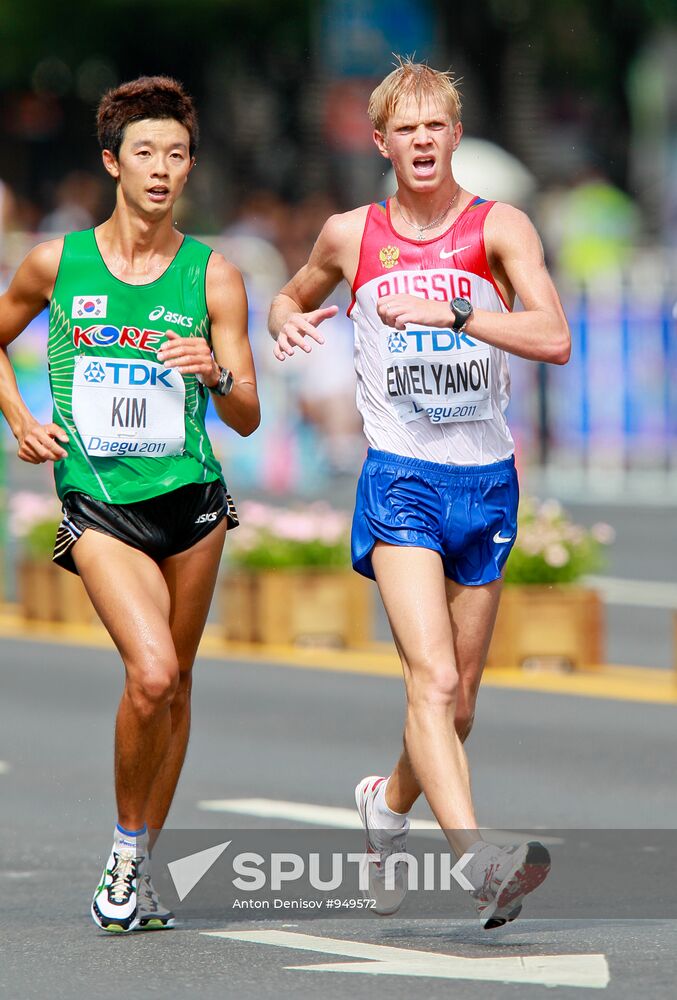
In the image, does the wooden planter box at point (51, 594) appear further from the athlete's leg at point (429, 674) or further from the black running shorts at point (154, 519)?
the athlete's leg at point (429, 674)

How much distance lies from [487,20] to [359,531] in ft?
97.5

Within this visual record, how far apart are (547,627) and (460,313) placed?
20.1 ft

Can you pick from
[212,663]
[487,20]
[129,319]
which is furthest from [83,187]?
[129,319]

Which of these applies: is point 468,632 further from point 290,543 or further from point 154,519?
point 290,543

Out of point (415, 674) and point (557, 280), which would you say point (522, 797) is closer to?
point (415, 674)

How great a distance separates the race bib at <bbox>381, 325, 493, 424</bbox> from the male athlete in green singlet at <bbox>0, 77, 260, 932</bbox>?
42 centimetres

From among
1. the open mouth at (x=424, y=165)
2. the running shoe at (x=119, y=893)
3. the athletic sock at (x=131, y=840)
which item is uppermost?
the open mouth at (x=424, y=165)

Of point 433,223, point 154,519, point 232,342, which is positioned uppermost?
point 433,223

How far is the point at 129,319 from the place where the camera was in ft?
22.0

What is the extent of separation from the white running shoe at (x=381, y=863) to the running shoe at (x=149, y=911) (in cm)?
58

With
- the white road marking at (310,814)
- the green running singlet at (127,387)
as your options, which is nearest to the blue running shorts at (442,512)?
the green running singlet at (127,387)

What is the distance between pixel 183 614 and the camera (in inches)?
267

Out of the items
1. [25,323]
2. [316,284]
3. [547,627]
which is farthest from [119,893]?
[547,627]

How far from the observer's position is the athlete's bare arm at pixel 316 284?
6598mm
